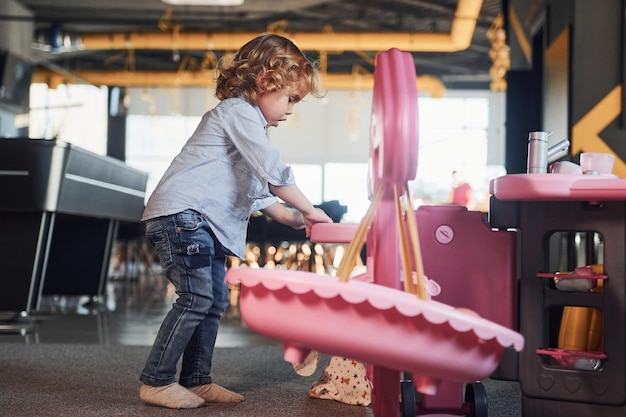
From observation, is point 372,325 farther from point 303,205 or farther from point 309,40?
point 309,40

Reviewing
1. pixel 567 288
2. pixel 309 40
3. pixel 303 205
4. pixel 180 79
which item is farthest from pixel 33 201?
pixel 180 79

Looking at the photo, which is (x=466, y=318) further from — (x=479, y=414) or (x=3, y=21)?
(x=3, y=21)

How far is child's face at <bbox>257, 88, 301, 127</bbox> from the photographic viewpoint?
6.49ft

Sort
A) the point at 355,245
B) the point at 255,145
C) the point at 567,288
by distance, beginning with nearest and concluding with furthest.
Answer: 1. the point at 355,245
2. the point at 567,288
3. the point at 255,145

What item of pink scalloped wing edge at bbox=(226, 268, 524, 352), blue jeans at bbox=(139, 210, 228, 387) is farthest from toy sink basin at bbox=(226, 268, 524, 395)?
blue jeans at bbox=(139, 210, 228, 387)

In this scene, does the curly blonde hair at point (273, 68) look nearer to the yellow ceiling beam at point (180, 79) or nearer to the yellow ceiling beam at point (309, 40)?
the yellow ceiling beam at point (309, 40)

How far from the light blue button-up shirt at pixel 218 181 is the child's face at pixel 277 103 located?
0.02 metres

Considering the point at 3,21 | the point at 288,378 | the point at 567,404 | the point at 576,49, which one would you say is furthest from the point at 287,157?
the point at 567,404

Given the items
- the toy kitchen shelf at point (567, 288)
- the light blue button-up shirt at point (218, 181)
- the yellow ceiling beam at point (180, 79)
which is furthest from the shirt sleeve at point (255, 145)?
the yellow ceiling beam at point (180, 79)

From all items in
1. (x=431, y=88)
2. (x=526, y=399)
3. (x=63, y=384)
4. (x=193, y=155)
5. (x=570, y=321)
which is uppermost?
(x=431, y=88)

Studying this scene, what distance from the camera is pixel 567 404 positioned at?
1.62m

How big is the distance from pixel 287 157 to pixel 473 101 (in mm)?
3723

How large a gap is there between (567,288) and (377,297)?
0.72 meters

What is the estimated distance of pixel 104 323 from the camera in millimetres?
4203
